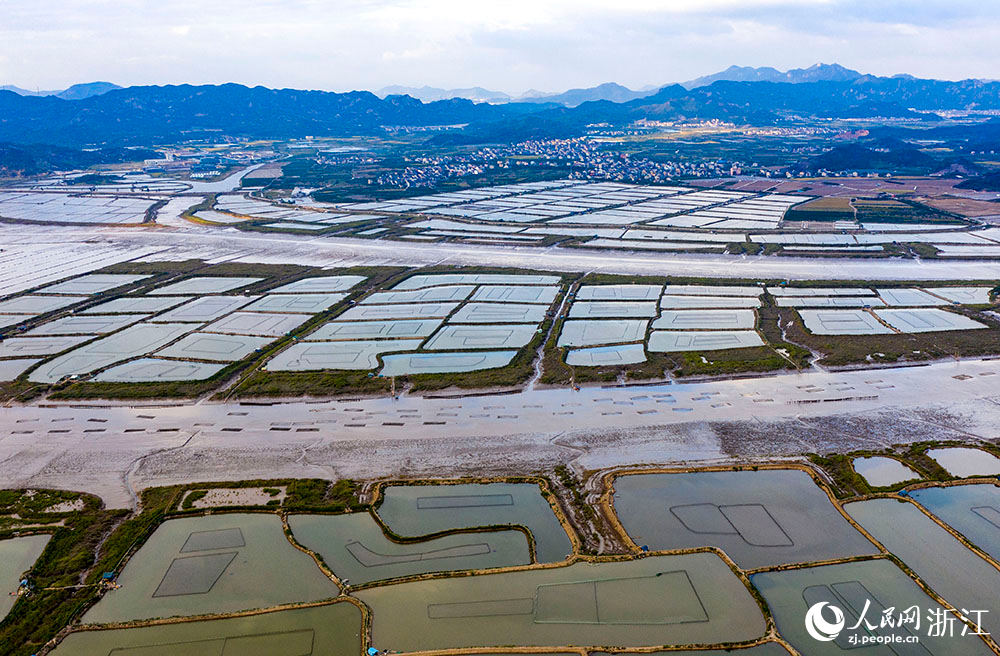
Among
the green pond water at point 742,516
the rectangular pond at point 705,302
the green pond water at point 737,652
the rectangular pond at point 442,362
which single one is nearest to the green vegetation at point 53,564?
the rectangular pond at point 442,362

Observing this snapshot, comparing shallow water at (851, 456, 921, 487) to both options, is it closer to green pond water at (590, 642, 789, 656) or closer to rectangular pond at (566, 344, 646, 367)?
green pond water at (590, 642, 789, 656)

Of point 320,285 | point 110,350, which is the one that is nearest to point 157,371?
point 110,350

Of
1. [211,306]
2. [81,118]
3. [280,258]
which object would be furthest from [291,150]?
[211,306]

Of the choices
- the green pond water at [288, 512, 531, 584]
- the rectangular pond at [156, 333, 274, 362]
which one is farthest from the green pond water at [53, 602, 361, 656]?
the rectangular pond at [156, 333, 274, 362]

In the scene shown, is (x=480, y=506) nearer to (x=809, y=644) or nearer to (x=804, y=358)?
(x=809, y=644)

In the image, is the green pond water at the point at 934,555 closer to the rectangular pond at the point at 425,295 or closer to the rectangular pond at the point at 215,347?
the rectangular pond at the point at 425,295
